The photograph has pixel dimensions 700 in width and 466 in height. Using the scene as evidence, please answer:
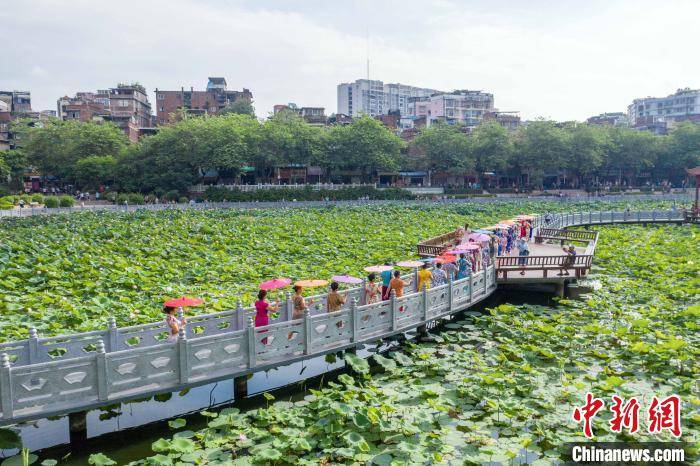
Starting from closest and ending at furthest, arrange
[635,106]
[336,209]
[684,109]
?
[336,209] → [684,109] → [635,106]

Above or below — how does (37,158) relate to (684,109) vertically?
below

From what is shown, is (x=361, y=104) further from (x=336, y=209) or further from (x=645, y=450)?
(x=645, y=450)

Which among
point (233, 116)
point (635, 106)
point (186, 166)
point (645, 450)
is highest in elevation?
Result: point (635, 106)

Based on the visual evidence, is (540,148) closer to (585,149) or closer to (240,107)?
(585,149)

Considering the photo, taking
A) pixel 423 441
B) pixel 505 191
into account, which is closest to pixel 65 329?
pixel 423 441

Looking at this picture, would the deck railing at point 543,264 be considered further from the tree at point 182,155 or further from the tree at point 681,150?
the tree at point 681,150

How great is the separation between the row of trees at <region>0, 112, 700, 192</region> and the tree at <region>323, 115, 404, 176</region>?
0.13 meters

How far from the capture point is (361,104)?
15362 cm

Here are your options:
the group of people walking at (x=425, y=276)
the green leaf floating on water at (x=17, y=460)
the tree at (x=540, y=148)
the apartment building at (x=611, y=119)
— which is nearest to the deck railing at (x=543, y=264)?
the group of people walking at (x=425, y=276)

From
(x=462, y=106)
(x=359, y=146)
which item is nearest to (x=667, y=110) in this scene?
(x=462, y=106)

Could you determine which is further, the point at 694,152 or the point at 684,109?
the point at 684,109

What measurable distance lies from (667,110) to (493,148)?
66.3 meters

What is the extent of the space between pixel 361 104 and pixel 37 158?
102 metres

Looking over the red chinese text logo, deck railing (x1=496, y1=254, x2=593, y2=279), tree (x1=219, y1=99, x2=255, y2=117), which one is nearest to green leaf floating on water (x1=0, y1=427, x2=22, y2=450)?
the red chinese text logo
